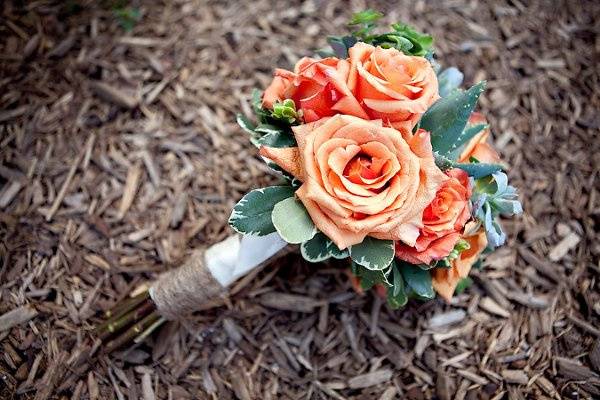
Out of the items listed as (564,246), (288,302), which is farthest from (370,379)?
(564,246)

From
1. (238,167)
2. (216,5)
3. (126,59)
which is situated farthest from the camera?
(216,5)

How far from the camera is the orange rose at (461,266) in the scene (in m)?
1.20

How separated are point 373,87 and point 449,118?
0.24 m

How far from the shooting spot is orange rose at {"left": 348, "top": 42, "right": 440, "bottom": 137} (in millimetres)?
986

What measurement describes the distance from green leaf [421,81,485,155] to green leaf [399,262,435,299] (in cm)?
27

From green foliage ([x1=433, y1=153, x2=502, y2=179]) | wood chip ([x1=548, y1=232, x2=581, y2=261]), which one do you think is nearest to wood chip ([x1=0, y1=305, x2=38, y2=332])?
green foliage ([x1=433, y1=153, x2=502, y2=179])

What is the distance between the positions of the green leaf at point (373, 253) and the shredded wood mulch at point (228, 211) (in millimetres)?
488

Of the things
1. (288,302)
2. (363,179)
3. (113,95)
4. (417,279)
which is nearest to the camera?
(363,179)

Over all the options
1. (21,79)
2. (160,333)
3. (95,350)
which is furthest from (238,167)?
(21,79)

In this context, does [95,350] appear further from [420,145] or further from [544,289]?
[544,289]

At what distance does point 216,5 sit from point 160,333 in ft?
4.04

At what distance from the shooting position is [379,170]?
0.96m

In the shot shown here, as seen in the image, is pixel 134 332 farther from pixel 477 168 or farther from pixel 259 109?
pixel 477 168

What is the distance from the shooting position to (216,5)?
6.36 feet
